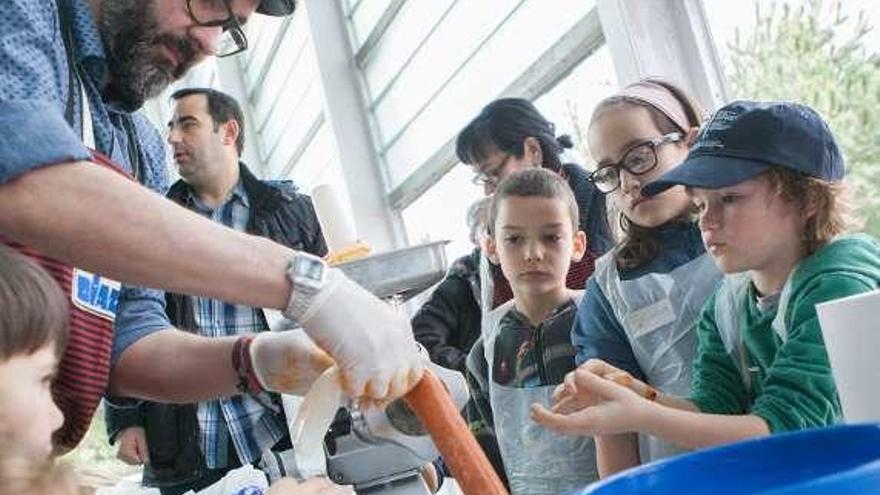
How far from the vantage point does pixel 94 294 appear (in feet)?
3.82

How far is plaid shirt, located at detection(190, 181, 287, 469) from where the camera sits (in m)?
2.00

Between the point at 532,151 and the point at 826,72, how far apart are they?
70 cm

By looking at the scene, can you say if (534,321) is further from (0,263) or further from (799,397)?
(0,263)

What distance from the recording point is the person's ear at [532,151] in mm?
1966

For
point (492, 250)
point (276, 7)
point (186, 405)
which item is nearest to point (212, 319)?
point (186, 405)

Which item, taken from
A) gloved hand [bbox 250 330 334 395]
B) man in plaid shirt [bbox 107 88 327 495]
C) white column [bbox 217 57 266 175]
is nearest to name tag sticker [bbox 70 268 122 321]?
gloved hand [bbox 250 330 334 395]

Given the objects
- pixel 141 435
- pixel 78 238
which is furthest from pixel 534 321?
pixel 141 435

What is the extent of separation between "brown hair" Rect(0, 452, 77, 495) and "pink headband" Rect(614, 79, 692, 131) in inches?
43.6

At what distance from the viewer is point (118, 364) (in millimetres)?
1281

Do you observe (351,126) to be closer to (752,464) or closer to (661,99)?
(661,99)

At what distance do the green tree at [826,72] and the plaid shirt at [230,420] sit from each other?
4.51 feet

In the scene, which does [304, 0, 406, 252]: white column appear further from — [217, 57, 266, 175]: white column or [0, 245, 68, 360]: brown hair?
[0, 245, 68, 360]: brown hair

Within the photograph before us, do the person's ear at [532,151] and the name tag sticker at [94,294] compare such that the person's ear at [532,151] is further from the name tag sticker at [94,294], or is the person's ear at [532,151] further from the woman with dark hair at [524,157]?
the name tag sticker at [94,294]

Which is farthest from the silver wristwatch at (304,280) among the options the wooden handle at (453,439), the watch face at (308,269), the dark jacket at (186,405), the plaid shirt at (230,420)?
the dark jacket at (186,405)
